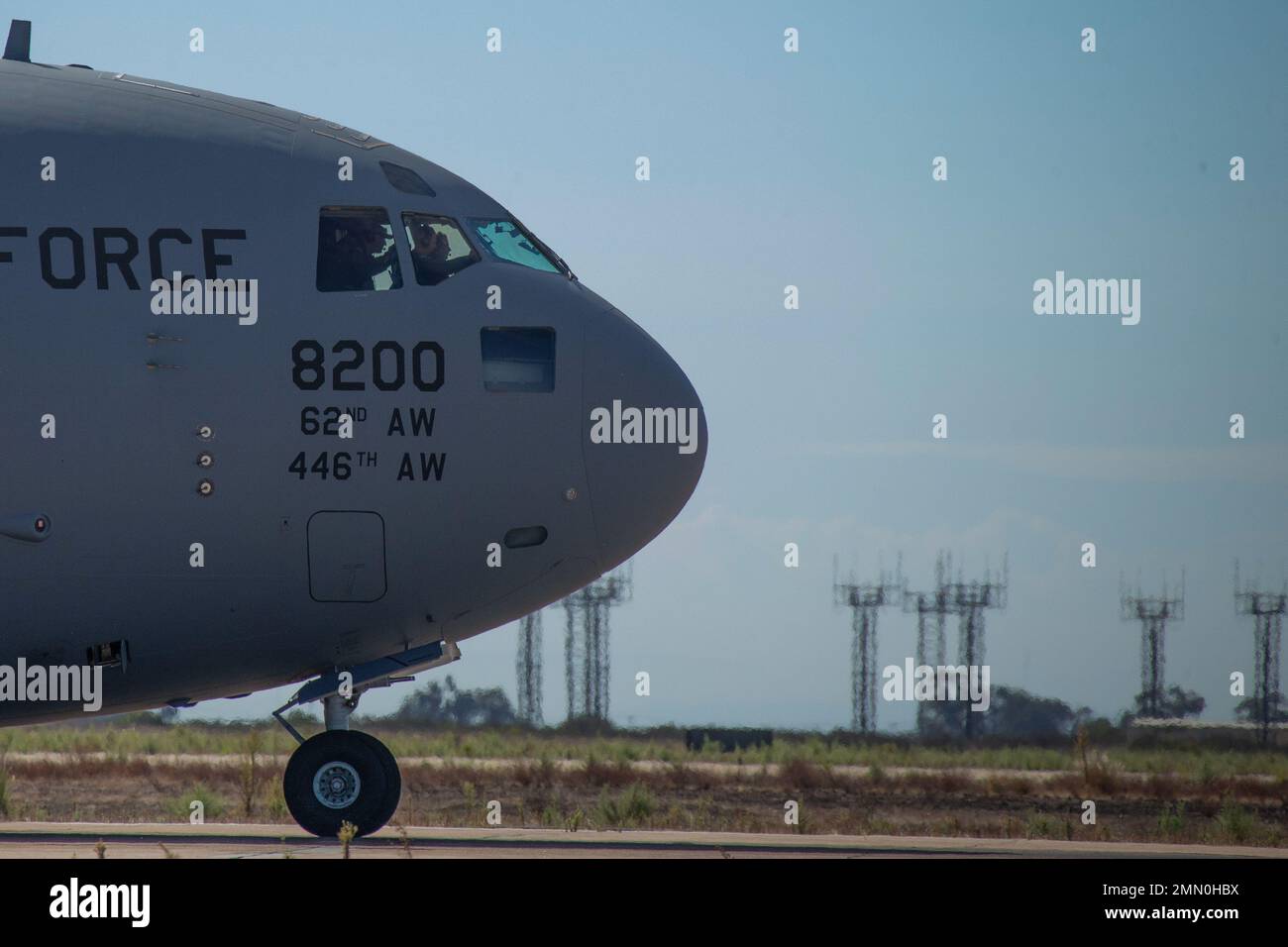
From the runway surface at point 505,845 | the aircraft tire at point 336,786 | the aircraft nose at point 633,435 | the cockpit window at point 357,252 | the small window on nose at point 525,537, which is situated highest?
the cockpit window at point 357,252

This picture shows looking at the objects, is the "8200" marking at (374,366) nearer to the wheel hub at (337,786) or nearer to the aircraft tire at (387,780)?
the aircraft tire at (387,780)

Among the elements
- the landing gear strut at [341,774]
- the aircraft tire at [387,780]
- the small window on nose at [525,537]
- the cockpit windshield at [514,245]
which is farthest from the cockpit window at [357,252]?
the aircraft tire at [387,780]

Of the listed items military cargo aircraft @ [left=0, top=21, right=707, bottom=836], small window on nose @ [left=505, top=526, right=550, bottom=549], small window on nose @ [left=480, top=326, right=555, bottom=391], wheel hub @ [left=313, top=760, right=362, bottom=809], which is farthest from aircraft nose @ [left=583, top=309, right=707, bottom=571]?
wheel hub @ [left=313, top=760, right=362, bottom=809]

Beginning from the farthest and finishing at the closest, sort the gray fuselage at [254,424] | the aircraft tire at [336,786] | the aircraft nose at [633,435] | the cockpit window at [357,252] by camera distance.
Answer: the aircraft tire at [336,786]
the aircraft nose at [633,435]
the cockpit window at [357,252]
the gray fuselage at [254,424]

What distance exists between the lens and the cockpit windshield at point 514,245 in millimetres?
15508

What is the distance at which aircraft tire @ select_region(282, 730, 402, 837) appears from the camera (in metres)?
15.5

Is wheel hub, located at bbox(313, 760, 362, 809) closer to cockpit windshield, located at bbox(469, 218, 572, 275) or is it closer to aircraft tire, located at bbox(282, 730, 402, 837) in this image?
aircraft tire, located at bbox(282, 730, 402, 837)

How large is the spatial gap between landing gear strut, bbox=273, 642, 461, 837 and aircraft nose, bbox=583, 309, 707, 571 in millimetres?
1945

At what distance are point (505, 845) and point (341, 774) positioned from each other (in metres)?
1.54

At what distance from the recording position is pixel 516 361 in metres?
14.9

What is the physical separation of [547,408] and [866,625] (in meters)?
58.2

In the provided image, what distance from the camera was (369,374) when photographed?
14.6 m

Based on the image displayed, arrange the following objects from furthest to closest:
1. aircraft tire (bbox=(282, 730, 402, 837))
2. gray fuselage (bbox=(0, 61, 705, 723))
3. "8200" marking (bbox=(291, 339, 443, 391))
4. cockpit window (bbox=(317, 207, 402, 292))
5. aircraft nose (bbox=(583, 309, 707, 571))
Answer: aircraft tire (bbox=(282, 730, 402, 837)) → aircraft nose (bbox=(583, 309, 707, 571)) → cockpit window (bbox=(317, 207, 402, 292)) → "8200" marking (bbox=(291, 339, 443, 391)) → gray fuselage (bbox=(0, 61, 705, 723))
